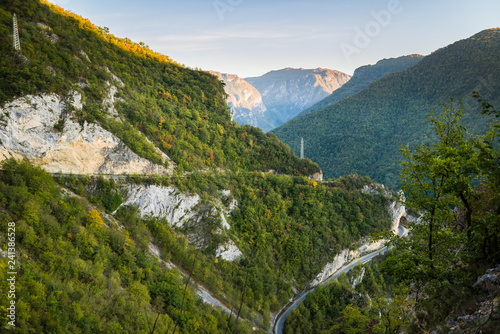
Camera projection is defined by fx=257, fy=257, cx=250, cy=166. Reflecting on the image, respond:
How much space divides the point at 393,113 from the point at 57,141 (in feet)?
Answer: 500

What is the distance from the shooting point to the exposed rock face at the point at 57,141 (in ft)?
78.9

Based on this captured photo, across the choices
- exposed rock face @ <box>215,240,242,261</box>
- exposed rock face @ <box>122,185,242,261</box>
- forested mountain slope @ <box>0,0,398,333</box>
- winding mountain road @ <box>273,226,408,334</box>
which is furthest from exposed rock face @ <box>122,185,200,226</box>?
winding mountain road @ <box>273,226,408,334</box>

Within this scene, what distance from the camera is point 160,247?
31.5 meters

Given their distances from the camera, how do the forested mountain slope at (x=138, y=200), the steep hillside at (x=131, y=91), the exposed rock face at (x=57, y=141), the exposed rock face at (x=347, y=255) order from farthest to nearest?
the exposed rock face at (x=347, y=255)
the steep hillside at (x=131, y=91)
the exposed rock face at (x=57, y=141)
the forested mountain slope at (x=138, y=200)

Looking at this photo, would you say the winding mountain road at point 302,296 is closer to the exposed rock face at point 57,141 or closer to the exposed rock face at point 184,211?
the exposed rock face at point 184,211

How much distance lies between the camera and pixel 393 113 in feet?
460

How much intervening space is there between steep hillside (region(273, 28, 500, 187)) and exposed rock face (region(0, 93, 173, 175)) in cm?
9326

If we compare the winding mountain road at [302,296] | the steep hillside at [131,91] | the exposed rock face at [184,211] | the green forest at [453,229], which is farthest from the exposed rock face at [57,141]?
the green forest at [453,229]

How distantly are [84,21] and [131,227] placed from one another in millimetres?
36175

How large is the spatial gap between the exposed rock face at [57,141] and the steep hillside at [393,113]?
306ft

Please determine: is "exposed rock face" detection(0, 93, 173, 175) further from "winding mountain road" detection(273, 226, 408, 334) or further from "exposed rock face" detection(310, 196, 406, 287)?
"exposed rock face" detection(310, 196, 406, 287)

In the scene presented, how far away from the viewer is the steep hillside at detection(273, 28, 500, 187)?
355 feet

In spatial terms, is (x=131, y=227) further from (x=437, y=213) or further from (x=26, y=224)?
(x=437, y=213)

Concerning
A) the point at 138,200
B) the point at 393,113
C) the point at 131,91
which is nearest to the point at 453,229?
the point at 138,200
